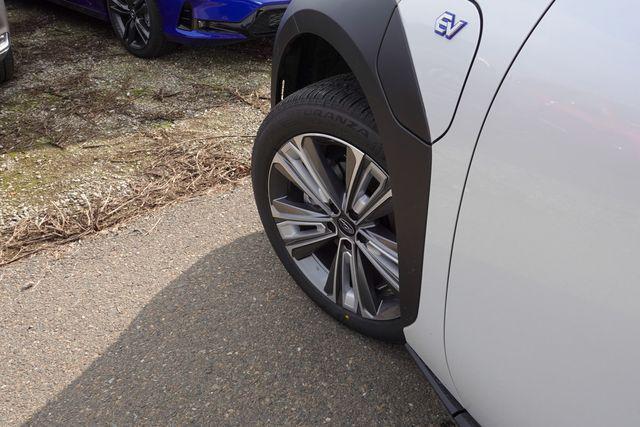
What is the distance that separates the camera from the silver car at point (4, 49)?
12.7ft

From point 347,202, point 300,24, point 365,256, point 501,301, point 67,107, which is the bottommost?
point 67,107

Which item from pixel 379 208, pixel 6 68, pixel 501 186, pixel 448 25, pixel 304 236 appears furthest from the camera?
pixel 6 68

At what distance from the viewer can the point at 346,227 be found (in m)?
2.07

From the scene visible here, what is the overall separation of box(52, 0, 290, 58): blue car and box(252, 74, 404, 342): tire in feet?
7.20

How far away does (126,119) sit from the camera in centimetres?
381

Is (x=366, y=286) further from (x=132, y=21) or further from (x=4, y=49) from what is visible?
(x=132, y=21)

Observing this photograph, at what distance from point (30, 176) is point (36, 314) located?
3.45 ft

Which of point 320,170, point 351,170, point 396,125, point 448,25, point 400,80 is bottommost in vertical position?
point 320,170

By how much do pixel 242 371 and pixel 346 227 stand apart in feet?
2.13

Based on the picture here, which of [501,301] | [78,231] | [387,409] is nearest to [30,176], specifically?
[78,231]

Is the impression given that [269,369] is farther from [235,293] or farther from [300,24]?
[300,24]

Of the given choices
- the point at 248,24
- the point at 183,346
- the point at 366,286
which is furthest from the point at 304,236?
the point at 248,24

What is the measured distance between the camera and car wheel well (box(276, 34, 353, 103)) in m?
2.30

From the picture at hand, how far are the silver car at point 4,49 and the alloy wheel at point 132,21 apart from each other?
90cm
